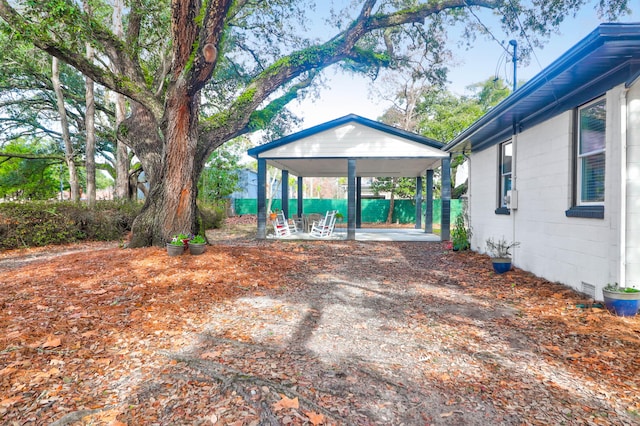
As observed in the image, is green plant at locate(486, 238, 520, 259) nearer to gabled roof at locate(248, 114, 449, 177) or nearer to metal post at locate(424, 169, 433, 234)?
gabled roof at locate(248, 114, 449, 177)

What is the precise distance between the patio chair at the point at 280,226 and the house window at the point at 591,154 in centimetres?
947

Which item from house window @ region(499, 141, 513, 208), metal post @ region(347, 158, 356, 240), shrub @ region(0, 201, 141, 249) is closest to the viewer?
house window @ region(499, 141, 513, 208)

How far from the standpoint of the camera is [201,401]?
224cm

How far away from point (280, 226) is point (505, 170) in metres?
8.18

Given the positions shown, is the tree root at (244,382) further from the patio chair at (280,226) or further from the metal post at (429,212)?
the metal post at (429,212)

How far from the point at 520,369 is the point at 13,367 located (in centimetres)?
398

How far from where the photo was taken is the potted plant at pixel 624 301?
12.1ft

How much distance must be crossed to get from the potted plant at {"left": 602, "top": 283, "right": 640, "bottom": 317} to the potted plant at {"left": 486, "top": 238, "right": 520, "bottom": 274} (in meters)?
2.52

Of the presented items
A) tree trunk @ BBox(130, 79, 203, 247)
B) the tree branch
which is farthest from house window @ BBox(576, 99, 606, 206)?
the tree branch

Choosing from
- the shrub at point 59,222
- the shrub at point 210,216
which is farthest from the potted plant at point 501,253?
the shrub at point 210,216

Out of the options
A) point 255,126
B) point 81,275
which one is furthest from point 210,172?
point 81,275

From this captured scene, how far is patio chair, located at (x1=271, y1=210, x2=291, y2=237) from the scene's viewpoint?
1275 centimetres

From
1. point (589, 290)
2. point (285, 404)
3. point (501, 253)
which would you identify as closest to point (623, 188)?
point (589, 290)

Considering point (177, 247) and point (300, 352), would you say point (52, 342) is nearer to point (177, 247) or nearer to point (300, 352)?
point (300, 352)
